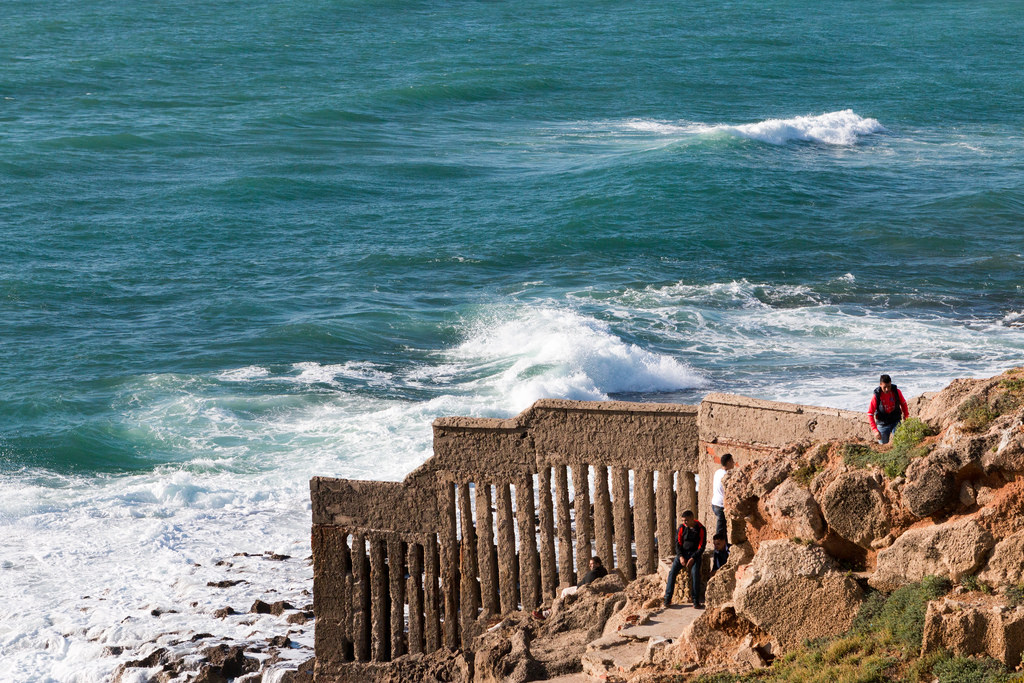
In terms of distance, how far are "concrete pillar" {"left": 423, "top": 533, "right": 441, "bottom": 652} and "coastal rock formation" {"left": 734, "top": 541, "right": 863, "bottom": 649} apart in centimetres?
482

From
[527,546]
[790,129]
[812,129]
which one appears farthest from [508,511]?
[812,129]

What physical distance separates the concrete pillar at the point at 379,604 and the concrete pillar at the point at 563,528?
2151mm

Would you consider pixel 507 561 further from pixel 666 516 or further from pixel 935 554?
pixel 935 554

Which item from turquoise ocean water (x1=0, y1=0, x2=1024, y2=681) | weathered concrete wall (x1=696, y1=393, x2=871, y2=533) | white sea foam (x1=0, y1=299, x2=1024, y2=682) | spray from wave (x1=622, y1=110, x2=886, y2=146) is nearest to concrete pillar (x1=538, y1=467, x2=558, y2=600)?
weathered concrete wall (x1=696, y1=393, x2=871, y2=533)

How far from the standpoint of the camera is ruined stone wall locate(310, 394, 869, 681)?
42.3 feet

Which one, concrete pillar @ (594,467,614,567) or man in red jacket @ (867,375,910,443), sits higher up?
man in red jacket @ (867,375,910,443)

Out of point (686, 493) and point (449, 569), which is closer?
point (686, 493)

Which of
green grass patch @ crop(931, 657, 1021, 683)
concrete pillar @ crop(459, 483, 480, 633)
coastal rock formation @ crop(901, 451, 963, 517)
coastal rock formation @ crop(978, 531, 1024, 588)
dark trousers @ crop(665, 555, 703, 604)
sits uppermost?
coastal rock formation @ crop(901, 451, 963, 517)

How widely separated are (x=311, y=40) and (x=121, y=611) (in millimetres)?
49194

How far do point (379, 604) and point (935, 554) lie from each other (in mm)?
6988

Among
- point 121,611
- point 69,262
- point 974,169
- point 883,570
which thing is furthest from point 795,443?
point 974,169

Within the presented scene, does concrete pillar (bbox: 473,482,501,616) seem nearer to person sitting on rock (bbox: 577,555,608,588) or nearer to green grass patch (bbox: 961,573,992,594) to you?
person sitting on rock (bbox: 577,555,608,588)

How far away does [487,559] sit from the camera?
552 inches

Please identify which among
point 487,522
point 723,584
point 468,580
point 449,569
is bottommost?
point 468,580
